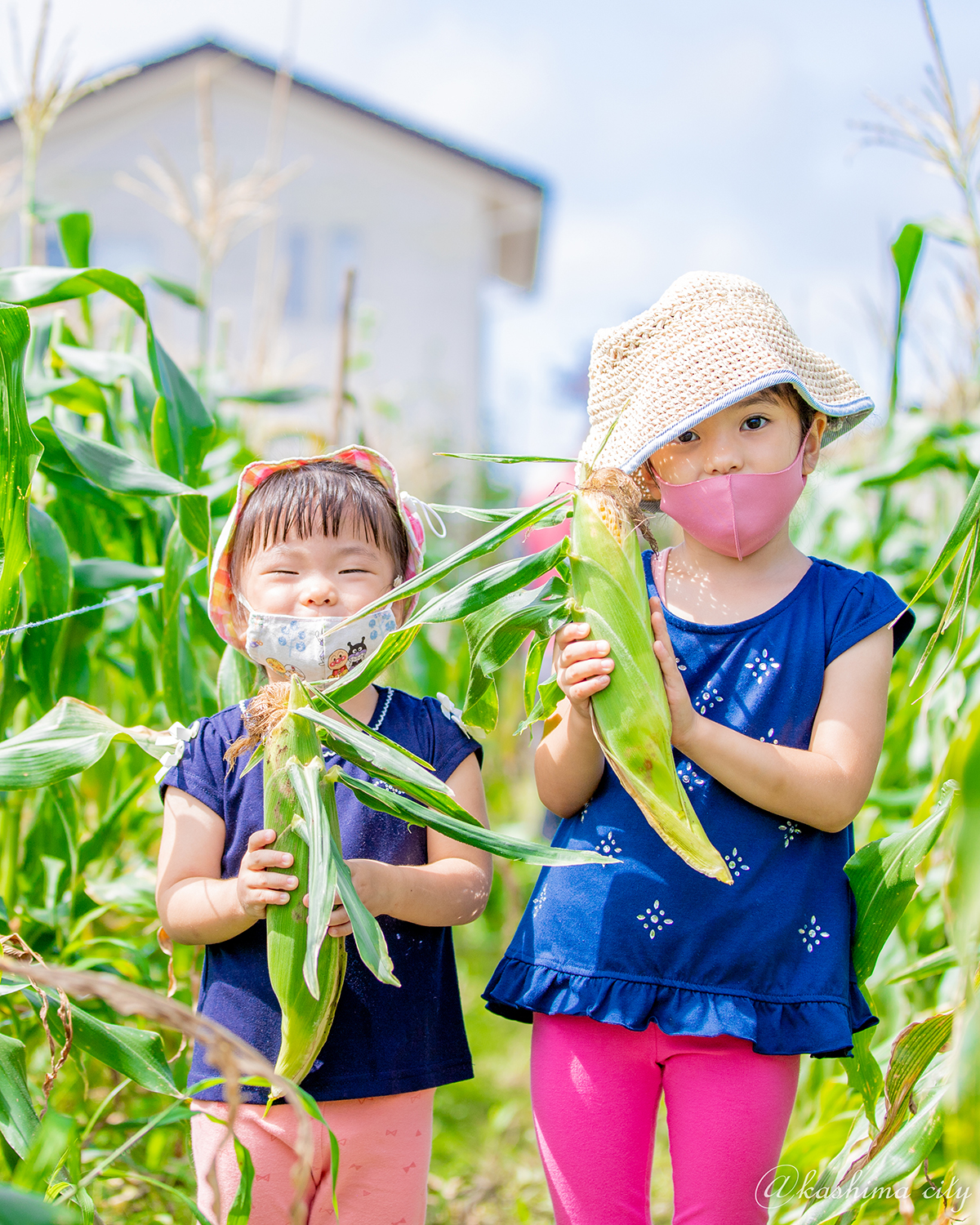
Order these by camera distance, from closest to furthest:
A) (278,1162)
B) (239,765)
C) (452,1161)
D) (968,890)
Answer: (968,890) → (278,1162) → (239,765) → (452,1161)

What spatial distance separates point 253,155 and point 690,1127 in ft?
40.6

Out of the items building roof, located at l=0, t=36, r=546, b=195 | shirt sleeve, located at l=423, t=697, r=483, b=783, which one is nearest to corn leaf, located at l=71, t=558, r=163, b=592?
shirt sleeve, located at l=423, t=697, r=483, b=783

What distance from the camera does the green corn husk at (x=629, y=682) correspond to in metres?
1.08

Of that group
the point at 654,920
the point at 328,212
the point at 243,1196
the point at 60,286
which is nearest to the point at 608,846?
the point at 654,920

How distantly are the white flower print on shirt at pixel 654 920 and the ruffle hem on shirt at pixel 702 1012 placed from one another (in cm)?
6

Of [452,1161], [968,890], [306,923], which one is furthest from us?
[452,1161]

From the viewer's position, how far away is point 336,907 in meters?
1.15

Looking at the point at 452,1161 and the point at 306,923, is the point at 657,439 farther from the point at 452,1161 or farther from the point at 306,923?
the point at 452,1161

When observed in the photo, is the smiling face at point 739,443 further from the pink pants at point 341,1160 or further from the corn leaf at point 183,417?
the pink pants at point 341,1160

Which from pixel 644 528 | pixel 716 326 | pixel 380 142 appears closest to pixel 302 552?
pixel 644 528

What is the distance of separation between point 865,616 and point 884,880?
1.00ft

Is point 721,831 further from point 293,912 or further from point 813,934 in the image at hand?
point 293,912

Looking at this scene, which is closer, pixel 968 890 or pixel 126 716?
pixel 968 890

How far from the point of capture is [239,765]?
1324 mm
